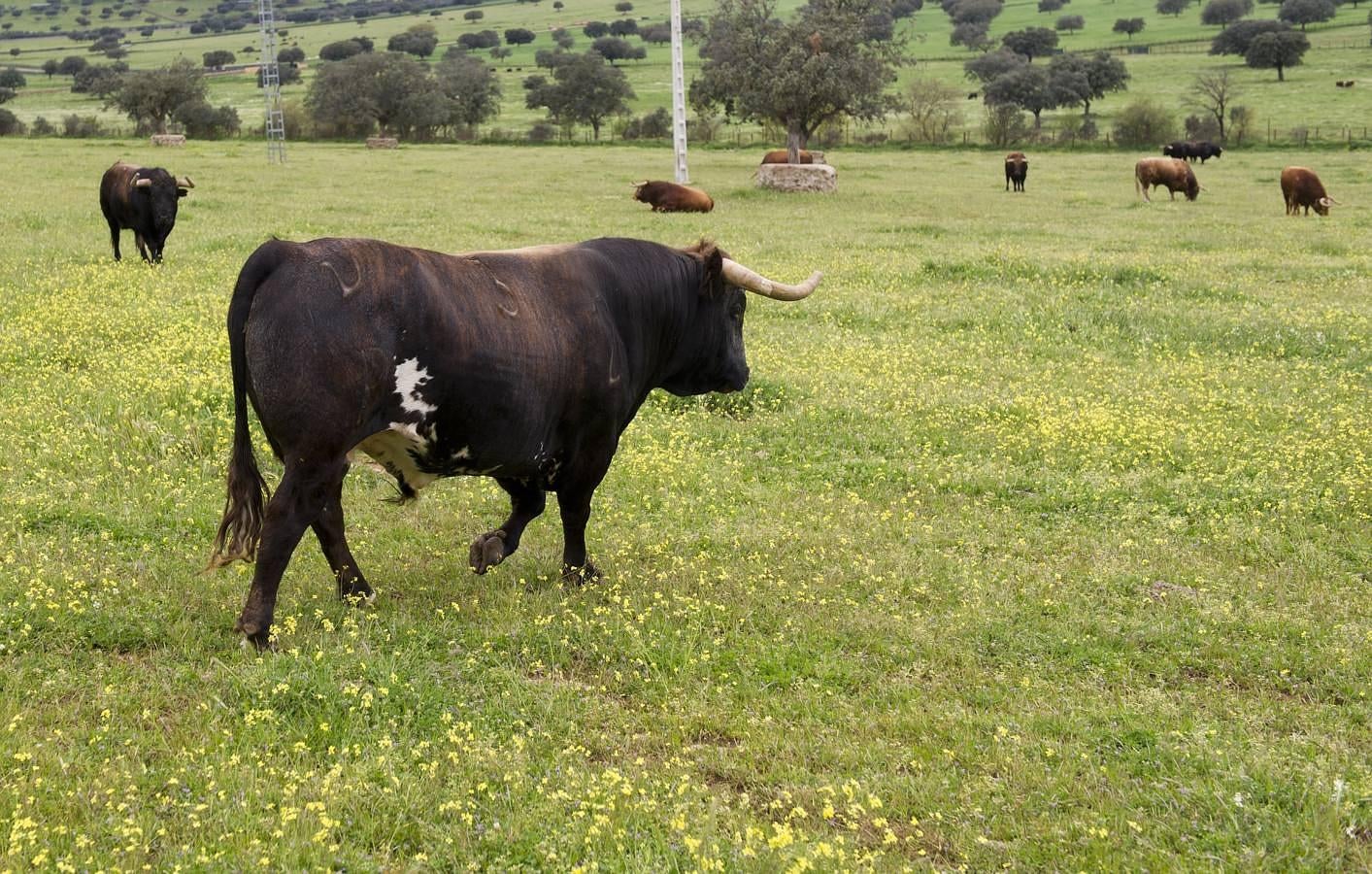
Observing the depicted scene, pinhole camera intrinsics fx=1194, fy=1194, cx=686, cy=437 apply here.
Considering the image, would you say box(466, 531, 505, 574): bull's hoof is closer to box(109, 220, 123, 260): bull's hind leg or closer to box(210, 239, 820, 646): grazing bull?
box(210, 239, 820, 646): grazing bull

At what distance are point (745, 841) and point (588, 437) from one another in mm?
3280

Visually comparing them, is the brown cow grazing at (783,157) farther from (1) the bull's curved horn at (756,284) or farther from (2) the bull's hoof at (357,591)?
Answer: (2) the bull's hoof at (357,591)

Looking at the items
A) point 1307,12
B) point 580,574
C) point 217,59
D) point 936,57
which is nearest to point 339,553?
point 580,574

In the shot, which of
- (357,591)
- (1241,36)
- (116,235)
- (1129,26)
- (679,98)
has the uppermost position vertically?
(1129,26)

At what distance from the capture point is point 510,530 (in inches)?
292

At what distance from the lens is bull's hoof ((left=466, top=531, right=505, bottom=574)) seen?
728cm

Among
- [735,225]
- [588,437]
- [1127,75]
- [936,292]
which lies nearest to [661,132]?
[1127,75]

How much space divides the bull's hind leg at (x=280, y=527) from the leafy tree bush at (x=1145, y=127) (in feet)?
203

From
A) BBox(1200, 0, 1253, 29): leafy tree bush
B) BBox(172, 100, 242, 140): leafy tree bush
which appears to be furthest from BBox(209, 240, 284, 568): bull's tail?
BBox(1200, 0, 1253, 29): leafy tree bush

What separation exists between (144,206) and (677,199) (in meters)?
14.8

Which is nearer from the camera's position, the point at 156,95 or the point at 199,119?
the point at 156,95

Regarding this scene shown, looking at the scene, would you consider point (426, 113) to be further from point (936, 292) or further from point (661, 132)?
point (936, 292)

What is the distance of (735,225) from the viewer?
27172 millimetres

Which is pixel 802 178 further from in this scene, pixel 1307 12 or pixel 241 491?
pixel 1307 12
